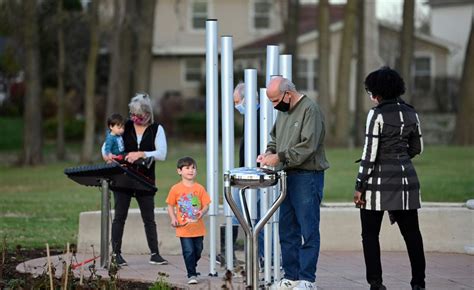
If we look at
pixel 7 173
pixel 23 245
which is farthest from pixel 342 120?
pixel 23 245

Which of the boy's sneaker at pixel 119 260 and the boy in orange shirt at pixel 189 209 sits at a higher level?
the boy in orange shirt at pixel 189 209

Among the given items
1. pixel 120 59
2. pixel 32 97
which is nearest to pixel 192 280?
pixel 32 97

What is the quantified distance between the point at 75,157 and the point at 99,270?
30455 millimetres

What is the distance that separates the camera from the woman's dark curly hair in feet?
32.0

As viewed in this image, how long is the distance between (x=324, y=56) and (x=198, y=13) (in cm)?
2048

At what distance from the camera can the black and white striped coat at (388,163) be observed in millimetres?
9688

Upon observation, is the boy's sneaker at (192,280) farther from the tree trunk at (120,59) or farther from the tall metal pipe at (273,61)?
the tree trunk at (120,59)

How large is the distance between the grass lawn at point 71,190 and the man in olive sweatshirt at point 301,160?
16.0ft

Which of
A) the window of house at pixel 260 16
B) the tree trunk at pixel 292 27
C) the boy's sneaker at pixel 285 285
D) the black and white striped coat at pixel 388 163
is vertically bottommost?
the boy's sneaker at pixel 285 285

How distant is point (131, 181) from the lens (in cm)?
1164

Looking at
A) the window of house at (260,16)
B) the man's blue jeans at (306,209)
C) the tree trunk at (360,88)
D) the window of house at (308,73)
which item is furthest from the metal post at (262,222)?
the window of house at (260,16)

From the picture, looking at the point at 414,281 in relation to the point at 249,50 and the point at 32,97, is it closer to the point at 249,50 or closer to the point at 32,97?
the point at 32,97

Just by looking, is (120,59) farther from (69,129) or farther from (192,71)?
(192,71)

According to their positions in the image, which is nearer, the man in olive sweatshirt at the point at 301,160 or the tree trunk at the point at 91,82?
the man in olive sweatshirt at the point at 301,160
